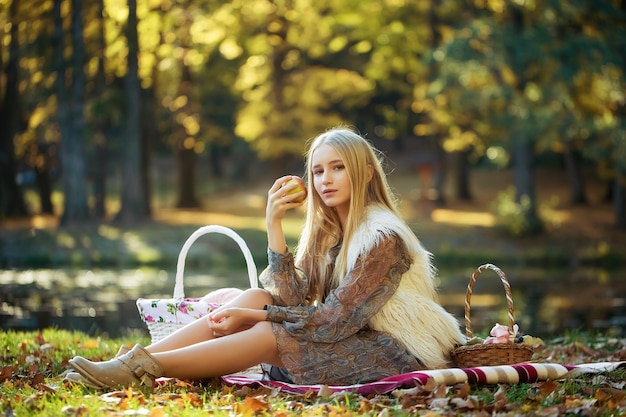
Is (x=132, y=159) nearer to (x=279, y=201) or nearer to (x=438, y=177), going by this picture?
(x=438, y=177)

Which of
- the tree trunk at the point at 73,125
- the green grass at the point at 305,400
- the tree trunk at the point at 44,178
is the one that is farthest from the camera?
the tree trunk at the point at 44,178

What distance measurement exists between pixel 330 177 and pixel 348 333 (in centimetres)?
90

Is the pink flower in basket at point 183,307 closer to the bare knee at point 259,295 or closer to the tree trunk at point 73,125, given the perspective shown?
the bare knee at point 259,295

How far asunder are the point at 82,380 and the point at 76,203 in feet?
61.9

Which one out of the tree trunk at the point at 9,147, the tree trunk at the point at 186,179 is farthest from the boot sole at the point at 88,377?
the tree trunk at the point at 186,179

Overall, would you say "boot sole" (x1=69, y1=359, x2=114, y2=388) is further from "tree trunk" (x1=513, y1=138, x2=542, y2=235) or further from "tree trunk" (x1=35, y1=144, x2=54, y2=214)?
"tree trunk" (x1=35, y1=144, x2=54, y2=214)

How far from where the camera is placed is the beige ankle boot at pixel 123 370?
4.62 meters

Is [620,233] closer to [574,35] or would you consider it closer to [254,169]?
[574,35]

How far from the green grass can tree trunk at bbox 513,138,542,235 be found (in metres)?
16.8

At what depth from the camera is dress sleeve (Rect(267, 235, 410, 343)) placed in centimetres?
493

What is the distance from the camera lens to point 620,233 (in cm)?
2384

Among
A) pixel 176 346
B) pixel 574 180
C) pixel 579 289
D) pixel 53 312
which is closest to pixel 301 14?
pixel 574 180

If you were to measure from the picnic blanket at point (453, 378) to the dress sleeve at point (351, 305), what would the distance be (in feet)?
0.98

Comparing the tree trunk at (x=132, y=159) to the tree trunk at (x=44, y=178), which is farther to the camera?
the tree trunk at (x=44, y=178)
